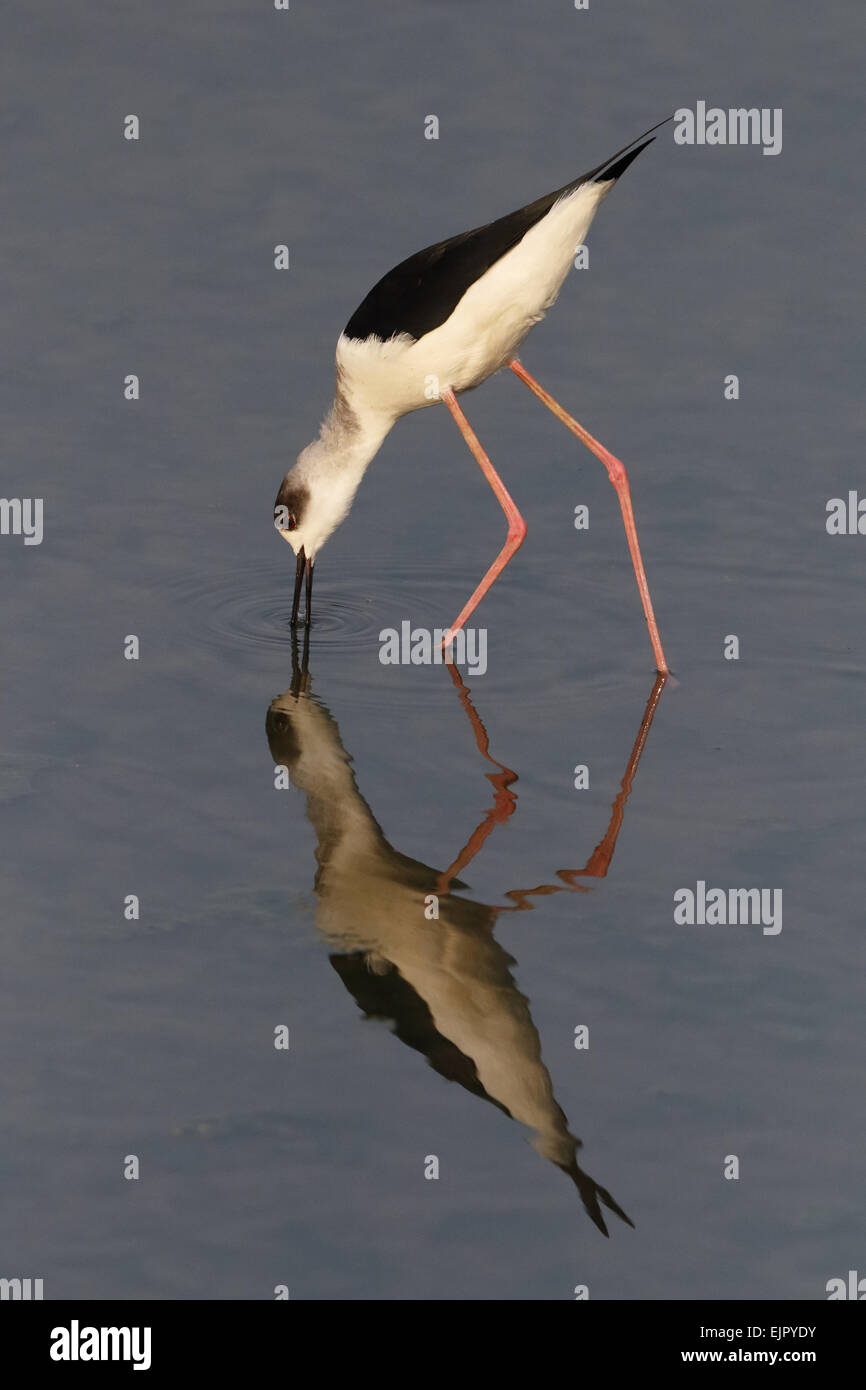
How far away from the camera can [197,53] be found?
15.3m

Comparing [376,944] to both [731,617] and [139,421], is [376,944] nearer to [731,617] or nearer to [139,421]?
[731,617]

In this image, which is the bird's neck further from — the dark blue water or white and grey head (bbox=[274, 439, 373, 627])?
the dark blue water

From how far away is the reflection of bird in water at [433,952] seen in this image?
22.2 ft

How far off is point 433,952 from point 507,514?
11.8 feet

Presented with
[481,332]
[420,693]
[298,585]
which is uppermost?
[481,332]

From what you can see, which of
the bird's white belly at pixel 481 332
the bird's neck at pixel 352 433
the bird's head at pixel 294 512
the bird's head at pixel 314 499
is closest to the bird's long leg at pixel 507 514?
the bird's white belly at pixel 481 332

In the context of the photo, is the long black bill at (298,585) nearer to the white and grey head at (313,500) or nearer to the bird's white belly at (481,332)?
the white and grey head at (313,500)

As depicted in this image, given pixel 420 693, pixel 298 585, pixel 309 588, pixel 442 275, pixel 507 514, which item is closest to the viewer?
pixel 442 275

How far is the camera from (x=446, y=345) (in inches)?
386

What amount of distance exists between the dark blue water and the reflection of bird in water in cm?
2

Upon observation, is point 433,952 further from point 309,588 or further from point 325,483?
point 325,483

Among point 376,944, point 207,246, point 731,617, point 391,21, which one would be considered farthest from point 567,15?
point 376,944

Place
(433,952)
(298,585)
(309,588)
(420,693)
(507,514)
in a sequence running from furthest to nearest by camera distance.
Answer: (507,514)
(309,588)
(298,585)
(420,693)
(433,952)

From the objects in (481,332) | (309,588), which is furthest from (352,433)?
(481,332)
